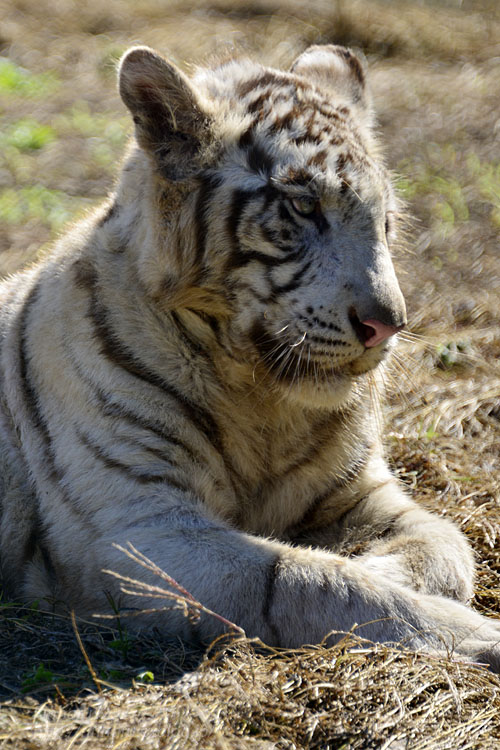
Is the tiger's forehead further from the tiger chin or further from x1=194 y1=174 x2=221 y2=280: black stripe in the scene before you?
x1=194 y1=174 x2=221 y2=280: black stripe

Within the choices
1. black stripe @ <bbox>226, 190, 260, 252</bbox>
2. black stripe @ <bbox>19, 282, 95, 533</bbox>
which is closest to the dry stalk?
black stripe @ <bbox>19, 282, 95, 533</bbox>

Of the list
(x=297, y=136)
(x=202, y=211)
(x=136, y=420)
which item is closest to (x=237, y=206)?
(x=202, y=211)

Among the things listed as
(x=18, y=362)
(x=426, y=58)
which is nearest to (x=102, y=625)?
(x=18, y=362)

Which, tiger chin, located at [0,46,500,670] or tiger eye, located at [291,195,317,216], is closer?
tiger chin, located at [0,46,500,670]

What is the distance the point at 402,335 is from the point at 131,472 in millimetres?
1591

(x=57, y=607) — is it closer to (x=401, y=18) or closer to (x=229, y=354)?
(x=229, y=354)

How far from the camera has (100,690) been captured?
257cm

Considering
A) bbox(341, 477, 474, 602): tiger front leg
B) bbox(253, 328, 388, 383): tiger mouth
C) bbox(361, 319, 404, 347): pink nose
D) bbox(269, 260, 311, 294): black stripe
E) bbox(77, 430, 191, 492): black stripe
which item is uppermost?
bbox(269, 260, 311, 294): black stripe

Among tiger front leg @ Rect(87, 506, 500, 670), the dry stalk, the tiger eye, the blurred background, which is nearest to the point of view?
the dry stalk

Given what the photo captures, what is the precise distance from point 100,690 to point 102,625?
1.77 feet

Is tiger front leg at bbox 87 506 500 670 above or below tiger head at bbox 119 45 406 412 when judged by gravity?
below

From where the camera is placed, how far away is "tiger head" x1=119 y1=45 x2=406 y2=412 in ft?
10.5

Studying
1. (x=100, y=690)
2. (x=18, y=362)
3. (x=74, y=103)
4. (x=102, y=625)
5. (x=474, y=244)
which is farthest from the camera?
(x=74, y=103)

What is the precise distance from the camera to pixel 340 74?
13.5ft
